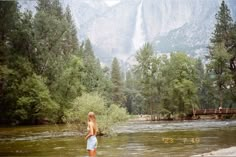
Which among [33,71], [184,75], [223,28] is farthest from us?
[223,28]

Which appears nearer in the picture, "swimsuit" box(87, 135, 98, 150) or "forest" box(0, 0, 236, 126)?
"swimsuit" box(87, 135, 98, 150)

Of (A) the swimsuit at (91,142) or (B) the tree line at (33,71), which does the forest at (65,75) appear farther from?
(A) the swimsuit at (91,142)

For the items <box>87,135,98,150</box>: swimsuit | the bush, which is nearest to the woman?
<box>87,135,98,150</box>: swimsuit

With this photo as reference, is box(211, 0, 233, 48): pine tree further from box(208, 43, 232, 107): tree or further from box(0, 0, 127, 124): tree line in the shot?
box(0, 0, 127, 124): tree line

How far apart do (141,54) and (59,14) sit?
26.4m

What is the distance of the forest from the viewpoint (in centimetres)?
6481

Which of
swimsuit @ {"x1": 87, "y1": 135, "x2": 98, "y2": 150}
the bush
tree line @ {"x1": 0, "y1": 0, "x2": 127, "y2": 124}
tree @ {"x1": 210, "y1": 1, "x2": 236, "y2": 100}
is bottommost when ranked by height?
swimsuit @ {"x1": 87, "y1": 135, "x2": 98, "y2": 150}

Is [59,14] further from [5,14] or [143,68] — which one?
[5,14]

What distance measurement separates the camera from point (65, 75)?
77.9 meters

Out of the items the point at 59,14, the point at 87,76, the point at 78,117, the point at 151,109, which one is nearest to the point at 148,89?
the point at 151,109

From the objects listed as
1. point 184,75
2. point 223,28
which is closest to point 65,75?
point 184,75

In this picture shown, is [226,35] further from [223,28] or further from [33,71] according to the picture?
[33,71]

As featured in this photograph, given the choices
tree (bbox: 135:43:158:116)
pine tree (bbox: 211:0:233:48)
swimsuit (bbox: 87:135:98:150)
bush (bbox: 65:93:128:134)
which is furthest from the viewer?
tree (bbox: 135:43:158:116)

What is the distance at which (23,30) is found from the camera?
69562mm
